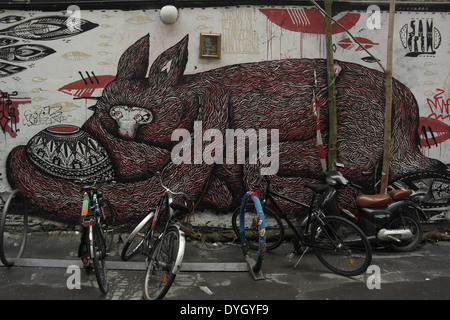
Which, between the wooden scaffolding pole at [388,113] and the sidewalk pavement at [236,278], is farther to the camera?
the wooden scaffolding pole at [388,113]

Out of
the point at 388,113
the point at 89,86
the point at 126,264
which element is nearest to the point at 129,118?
the point at 89,86

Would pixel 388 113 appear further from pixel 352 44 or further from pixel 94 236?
pixel 94 236

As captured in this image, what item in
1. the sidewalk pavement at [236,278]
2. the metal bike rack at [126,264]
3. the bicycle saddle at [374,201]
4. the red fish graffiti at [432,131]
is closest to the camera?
the sidewalk pavement at [236,278]

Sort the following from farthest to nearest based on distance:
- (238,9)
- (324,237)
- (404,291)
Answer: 1. (238,9)
2. (324,237)
3. (404,291)

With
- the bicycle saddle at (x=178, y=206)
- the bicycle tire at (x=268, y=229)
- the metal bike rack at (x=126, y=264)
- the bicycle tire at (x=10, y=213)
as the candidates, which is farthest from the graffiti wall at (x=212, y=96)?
the bicycle saddle at (x=178, y=206)

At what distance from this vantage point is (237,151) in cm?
552

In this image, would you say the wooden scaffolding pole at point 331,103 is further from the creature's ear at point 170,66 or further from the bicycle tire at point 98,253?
the bicycle tire at point 98,253

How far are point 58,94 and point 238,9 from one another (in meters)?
3.23

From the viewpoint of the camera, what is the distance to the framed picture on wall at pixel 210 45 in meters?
5.40

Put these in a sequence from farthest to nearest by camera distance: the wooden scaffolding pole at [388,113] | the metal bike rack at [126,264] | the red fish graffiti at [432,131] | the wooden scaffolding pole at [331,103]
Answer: the red fish graffiti at [432,131] → the wooden scaffolding pole at [331,103] → the wooden scaffolding pole at [388,113] → the metal bike rack at [126,264]

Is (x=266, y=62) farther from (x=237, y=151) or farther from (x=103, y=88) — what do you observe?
(x=103, y=88)

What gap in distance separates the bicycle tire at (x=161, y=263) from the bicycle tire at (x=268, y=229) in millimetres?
1548

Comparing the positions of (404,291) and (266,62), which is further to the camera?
(266,62)

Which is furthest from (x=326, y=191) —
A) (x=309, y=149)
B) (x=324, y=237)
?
(x=309, y=149)
